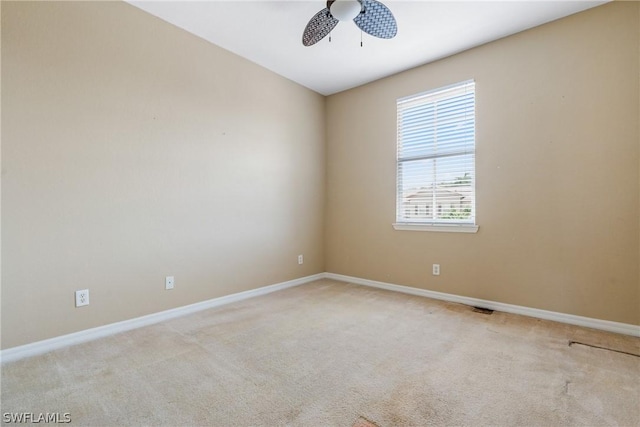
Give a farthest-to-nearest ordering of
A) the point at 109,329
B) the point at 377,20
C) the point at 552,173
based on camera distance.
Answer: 1. the point at 552,173
2. the point at 109,329
3. the point at 377,20

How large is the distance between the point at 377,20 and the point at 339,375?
2.41m

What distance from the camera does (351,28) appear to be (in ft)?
8.82

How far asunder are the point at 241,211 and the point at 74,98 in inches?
65.7

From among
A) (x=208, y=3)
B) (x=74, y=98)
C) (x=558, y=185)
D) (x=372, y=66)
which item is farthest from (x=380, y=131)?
(x=74, y=98)

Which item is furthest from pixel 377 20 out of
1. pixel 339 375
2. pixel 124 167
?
pixel 339 375

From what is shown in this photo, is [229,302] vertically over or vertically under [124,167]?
under

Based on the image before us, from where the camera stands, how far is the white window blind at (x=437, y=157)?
309 cm

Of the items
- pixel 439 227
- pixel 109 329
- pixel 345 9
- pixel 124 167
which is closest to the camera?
pixel 345 9

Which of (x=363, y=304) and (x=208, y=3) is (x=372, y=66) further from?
(x=363, y=304)

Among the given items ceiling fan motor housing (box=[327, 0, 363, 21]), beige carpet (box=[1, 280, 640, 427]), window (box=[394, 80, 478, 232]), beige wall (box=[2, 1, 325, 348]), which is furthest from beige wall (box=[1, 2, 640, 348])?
ceiling fan motor housing (box=[327, 0, 363, 21])

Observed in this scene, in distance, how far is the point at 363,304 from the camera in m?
3.09

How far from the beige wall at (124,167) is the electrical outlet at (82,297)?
0.03 metres

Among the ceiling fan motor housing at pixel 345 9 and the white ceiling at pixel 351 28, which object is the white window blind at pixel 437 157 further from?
the ceiling fan motor housing at pixel 345 9

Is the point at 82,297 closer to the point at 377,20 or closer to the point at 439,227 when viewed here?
the point at 377,20
